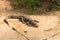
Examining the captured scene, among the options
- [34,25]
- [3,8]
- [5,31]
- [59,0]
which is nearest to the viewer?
[5,31]

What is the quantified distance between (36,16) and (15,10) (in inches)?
44.5

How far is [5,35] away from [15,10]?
244 cm

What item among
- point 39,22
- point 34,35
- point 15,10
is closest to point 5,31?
point 34,35

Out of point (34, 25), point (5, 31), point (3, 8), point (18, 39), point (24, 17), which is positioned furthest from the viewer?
point (3, 8)

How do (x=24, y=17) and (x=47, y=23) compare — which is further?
(x=24, y=17)

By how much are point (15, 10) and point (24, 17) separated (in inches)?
45.9

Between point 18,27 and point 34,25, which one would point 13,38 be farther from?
point 34,25

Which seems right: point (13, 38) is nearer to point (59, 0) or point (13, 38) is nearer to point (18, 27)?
point (18, 27)

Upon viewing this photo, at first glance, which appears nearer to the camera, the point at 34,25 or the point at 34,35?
the point at 34,35

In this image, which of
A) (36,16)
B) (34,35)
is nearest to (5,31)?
(34,35)

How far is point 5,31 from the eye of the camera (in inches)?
211

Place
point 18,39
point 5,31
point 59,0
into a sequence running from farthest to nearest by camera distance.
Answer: point 59,0 → point 5,31 → point 18,39

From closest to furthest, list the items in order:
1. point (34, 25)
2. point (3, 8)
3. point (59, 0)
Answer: point (34, 25) → point (59, 0) → point (3, 8)

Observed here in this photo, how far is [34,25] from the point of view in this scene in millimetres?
5867
